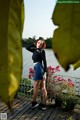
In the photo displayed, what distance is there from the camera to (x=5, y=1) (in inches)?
8.8

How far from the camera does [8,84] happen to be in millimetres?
223

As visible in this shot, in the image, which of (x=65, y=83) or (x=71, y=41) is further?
(x=65, y=83)

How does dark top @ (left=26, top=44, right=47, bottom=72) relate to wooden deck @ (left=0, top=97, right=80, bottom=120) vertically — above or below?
above

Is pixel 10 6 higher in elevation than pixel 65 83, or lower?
lower

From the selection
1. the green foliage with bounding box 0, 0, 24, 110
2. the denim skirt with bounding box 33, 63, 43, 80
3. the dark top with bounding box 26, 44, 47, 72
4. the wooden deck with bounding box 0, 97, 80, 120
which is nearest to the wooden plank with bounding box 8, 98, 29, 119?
the wooden deck with bounding box 0, 97, 80, 120

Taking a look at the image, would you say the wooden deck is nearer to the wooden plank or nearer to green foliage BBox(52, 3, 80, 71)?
the wooden plank

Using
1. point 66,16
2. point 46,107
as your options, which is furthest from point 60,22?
point 46,107

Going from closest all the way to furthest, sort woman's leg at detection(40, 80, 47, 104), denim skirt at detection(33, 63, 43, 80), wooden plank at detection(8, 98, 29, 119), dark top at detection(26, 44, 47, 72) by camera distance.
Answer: dark top at detection(26, 44, 47, 72) → denim skirt at detection(33, 63, 43, 80) → woman's leg at detection(40, 80, 47, 104) → wooden plank at detection(8, 98, 29, 119)

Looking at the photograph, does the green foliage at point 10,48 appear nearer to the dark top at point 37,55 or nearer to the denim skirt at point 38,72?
the dark top at point 37,55

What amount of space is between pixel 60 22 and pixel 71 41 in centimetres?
2

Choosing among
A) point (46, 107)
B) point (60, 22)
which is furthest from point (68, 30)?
point (46, 107)

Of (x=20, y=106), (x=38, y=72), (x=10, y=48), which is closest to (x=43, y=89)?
(x=38, y=72)

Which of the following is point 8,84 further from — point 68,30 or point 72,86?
point 72,86

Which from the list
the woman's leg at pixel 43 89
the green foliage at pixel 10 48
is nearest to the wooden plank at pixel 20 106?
the woman's leg at pixel 43 89
